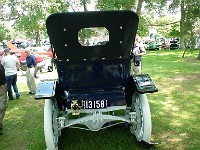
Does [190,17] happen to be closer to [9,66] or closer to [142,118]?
[9,66]

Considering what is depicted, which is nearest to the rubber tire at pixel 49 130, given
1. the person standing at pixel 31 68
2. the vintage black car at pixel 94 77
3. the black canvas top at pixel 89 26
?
the vintage black car at pixel 94 77

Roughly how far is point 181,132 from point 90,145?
172cm

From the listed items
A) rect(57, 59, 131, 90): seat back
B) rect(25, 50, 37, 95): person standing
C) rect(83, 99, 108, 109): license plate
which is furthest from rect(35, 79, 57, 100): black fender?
rect(25, 50, 37, 95): person standing

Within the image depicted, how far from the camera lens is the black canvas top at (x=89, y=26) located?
4.09m

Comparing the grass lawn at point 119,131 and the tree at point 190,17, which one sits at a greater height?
the tree at point 190,17


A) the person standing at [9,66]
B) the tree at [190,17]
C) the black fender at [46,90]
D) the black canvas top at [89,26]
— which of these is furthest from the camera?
the tree at [190,17]

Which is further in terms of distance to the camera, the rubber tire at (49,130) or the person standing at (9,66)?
the person standing at (9,66)

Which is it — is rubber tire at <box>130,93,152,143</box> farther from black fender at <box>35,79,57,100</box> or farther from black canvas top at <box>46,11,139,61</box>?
black fender at <box>35,79,57,100</box>

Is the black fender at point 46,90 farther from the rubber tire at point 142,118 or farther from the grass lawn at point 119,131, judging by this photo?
the rubber tire at point 142,118

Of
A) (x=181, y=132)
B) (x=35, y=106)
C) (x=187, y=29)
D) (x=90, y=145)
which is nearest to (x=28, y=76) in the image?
(x=35, y=106)

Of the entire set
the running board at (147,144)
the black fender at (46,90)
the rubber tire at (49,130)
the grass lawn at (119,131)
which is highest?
the black fender at (46,90)

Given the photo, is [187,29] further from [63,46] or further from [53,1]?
[63,46]

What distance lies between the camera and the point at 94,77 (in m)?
4.64

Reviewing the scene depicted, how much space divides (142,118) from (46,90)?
1.60 metres
